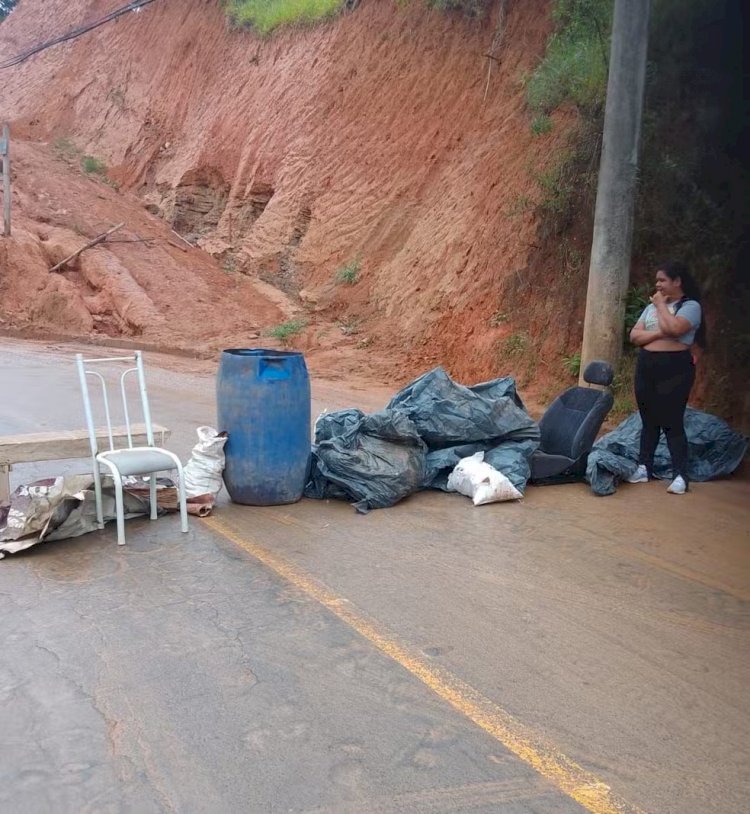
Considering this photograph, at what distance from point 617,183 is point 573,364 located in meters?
2.91

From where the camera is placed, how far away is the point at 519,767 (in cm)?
313

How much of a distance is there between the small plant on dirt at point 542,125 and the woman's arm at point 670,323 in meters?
8.94

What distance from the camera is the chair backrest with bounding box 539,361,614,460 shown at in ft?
23.5

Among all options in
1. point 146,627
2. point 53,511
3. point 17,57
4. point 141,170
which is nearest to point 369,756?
point 146,627

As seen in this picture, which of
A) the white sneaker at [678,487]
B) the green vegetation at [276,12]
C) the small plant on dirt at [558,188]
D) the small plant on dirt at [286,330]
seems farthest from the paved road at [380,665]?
the green vegetation at [276,12]

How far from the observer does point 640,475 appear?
738 centimetres

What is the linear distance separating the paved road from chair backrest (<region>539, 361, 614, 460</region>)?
3.32 feet

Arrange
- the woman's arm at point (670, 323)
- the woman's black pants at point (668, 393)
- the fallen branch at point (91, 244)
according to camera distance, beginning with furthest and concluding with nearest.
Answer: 1. the fallen branch at point (91, 244)
2. the woman's black pants at point (668, 393)
3. the woman's arm at point (670, 323)

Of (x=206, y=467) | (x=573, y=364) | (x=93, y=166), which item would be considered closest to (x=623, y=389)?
(x=573, y=364)

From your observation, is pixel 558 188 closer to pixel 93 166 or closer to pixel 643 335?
pixel 643 335

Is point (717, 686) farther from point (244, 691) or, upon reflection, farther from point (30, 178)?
point (30, 178)

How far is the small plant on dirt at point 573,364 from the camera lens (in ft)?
37.6

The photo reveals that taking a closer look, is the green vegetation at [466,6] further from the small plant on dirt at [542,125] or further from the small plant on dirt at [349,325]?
the small plant on dirt at [349,325]

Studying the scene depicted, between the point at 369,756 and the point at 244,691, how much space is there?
0.70 meters
